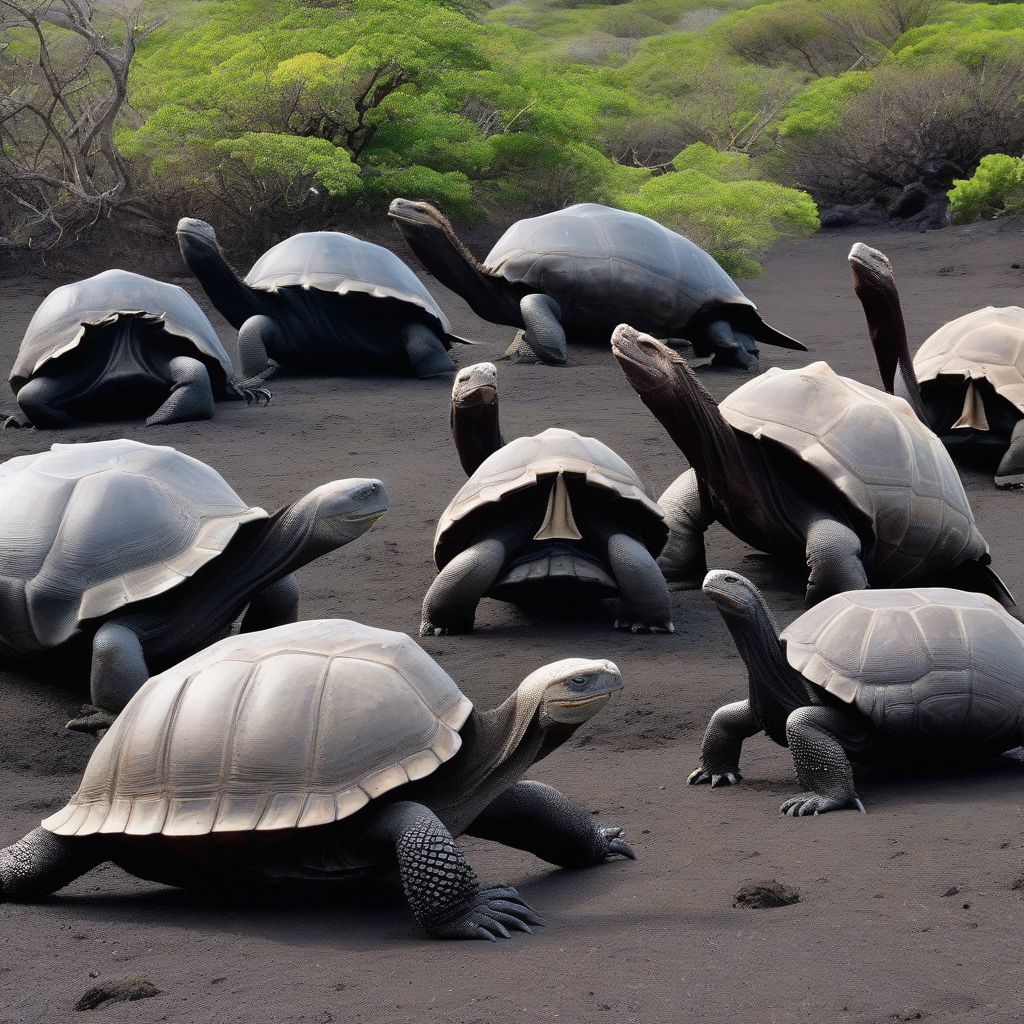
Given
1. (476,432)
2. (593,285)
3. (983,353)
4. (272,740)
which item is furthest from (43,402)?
(272,740)

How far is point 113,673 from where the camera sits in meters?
4.82

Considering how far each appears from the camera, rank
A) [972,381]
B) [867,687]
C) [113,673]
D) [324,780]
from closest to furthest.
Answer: [324,780] < [867,687] < [113,673] < [972,381]

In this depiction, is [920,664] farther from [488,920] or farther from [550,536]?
[550,536]

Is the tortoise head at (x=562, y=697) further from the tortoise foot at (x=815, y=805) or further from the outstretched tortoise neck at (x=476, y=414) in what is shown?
the outstretched tortoise neck at (x=476, y=414)

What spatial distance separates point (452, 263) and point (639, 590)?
19.8 ft

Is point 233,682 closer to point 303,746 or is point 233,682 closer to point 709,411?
point 303,746

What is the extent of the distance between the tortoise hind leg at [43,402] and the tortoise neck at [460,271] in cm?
306

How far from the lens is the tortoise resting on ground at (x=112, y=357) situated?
9125 millimetres

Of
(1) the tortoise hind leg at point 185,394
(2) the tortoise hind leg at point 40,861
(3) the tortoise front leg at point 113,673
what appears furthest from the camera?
(1) the tortoise hind leg at point 185,394

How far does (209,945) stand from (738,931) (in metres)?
1.08

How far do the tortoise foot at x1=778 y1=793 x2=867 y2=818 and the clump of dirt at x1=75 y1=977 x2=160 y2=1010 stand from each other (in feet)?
5.90

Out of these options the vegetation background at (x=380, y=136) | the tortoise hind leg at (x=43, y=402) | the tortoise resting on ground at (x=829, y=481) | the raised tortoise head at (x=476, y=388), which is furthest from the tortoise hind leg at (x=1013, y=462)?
the vegetation background at (x=380, y=136)

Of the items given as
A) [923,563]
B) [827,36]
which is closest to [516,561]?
[923,563]

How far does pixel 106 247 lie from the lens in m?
15.8
